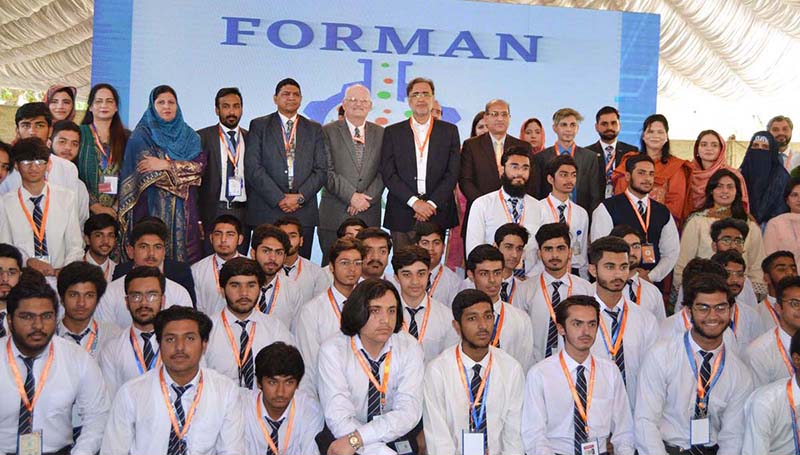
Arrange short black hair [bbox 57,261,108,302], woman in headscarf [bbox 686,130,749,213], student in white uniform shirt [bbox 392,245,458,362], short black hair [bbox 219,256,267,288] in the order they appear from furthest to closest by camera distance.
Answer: woman in headscarf [bbox 686,130,749,213], student in white uniform shirt [bbox 392,245,458,362], short black hair [bbox 219,256,267,288], short black hair [bbox 57,261,108,302]

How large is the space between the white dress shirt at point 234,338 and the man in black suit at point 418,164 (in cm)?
174

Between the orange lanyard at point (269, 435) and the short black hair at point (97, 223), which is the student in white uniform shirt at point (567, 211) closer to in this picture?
the orange lanyard at point (269, 435)

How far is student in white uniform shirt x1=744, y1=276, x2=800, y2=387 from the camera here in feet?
17.1

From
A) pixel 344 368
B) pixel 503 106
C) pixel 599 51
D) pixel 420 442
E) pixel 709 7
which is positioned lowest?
pixel 420 442

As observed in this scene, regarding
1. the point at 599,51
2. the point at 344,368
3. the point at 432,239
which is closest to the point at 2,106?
the point at 599,51

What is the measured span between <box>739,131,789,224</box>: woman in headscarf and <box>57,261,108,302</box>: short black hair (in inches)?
194

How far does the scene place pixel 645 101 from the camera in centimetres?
962

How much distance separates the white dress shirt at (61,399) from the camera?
4422mm

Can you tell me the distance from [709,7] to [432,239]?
697 centimetres

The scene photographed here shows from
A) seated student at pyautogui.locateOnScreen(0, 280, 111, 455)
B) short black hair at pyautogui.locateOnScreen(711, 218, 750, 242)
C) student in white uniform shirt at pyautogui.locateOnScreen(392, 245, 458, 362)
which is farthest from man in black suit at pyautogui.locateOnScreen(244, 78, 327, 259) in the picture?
short black hair at pyautogui.locateOnScreen(711, 218, 750, 242)

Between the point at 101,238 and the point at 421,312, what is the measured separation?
2031 mm

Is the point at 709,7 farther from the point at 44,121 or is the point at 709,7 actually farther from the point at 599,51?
the point at 44,121

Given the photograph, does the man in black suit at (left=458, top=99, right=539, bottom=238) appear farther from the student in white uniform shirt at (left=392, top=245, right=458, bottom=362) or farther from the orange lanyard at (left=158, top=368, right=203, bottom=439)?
the orange lanyard at (left=158, top=368, right=203, bottom=439)

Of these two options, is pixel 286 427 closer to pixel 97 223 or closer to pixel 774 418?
pixel 97 223
